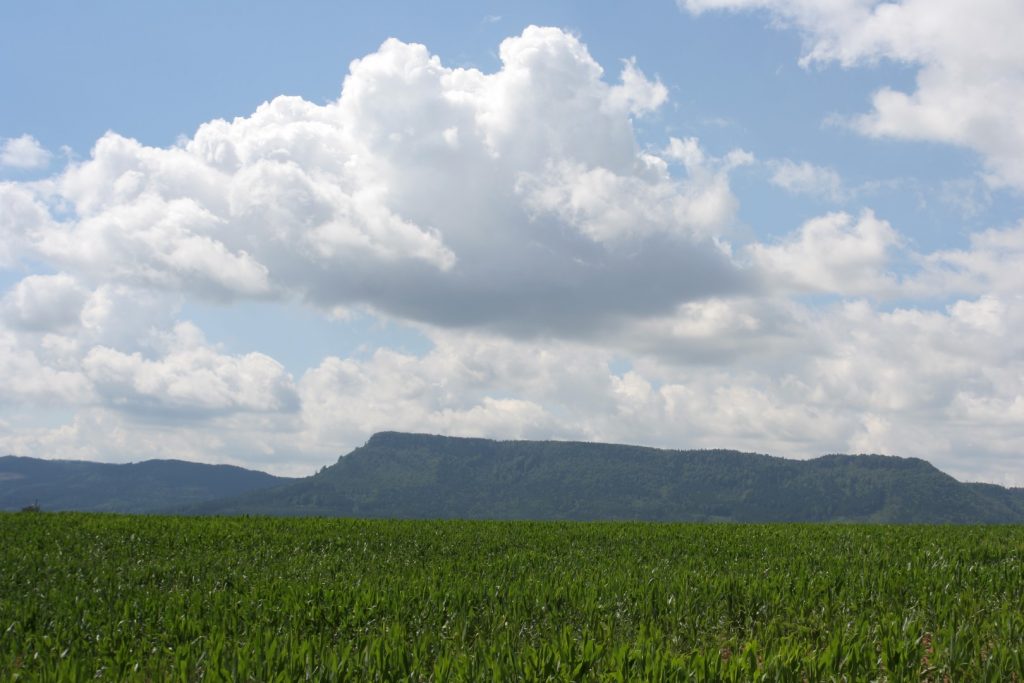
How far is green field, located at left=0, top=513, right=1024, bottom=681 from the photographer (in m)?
8.02

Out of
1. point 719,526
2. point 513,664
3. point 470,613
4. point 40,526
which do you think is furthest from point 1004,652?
point 40,526

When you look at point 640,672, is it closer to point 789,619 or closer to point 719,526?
point 789,619

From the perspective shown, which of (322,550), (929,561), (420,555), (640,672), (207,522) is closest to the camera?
(640,672)

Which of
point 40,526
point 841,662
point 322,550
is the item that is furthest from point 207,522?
point 841,662

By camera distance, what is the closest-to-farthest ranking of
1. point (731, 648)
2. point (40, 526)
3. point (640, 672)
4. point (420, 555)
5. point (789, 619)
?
point (640, 672) → point (731, 648) → point (789, 619) → point (420, 555) → point (40, 526)

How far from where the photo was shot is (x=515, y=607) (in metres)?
11.6

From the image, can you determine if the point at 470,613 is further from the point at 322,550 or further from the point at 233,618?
the point at 322,550

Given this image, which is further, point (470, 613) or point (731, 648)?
point (470, 613)

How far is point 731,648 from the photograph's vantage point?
404 inches

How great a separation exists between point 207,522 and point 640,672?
79.8 feet

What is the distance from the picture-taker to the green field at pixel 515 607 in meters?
8.02

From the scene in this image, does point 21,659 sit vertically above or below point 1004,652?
below

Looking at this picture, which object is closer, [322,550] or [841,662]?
[841,662]

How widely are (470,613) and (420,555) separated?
9351 mm
